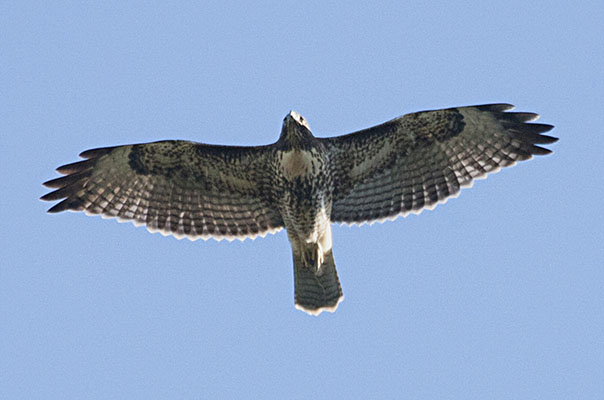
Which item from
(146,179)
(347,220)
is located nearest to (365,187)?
(347,220)

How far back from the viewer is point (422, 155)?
12.2m

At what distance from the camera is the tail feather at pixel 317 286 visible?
12.2 metres

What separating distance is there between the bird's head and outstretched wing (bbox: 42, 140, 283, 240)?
985 millimetres

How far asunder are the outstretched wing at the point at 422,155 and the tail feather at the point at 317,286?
0.62 m

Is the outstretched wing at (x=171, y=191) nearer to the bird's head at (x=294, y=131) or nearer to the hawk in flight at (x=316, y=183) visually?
the hawk in flight at (x=316, y=183)

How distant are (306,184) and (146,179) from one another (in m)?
2.14

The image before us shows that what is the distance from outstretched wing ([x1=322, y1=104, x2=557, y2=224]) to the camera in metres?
11.9

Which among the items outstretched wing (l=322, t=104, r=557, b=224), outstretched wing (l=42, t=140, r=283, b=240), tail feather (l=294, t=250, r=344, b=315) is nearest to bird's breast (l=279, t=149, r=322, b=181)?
outstretched wing (l=322, t=104, r=557, b=224)

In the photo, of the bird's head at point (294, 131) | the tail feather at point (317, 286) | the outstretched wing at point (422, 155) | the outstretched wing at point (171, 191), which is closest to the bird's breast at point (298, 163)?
the bird's head at point (294, 131)

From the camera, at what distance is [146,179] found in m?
12.4

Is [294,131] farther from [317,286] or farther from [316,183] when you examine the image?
[317,286]

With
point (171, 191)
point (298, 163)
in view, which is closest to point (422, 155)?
point (298, 163)

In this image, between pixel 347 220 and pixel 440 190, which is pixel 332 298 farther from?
pixel 440 190

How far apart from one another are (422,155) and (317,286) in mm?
1990
